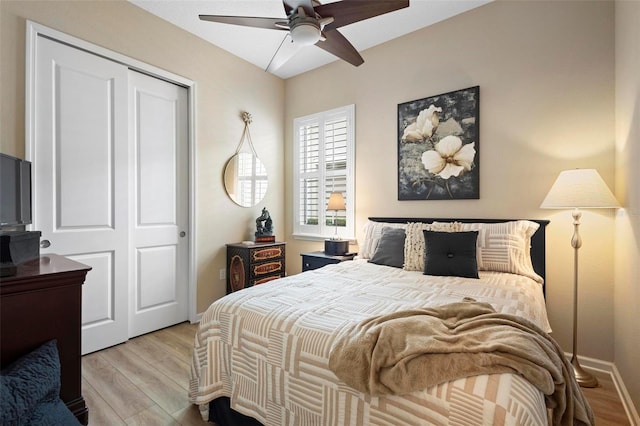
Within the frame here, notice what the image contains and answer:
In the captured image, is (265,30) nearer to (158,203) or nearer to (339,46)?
(339,46)

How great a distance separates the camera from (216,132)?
3559mm

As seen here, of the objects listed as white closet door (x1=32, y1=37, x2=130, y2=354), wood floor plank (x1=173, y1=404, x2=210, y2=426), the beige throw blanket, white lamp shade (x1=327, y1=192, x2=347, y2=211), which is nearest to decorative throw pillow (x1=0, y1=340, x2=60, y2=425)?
wood floor plank (x1=173, y1=404, x2=210, y2=426)

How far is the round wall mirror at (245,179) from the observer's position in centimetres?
372

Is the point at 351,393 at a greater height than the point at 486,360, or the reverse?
the point at 486,360

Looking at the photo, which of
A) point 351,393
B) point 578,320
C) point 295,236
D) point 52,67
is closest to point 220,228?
point 295,236

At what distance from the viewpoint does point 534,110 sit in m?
2.63

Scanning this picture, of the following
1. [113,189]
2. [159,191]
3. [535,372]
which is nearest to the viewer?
[535,372]

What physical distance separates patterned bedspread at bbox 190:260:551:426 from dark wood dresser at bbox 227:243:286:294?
144 centimetres

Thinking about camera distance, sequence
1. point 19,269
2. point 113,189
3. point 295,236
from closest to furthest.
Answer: point 19,269 → point 113,189 → point 295,236

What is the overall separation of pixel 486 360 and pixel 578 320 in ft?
6.93

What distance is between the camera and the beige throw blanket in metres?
1.02

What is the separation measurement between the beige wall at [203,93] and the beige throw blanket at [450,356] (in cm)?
266

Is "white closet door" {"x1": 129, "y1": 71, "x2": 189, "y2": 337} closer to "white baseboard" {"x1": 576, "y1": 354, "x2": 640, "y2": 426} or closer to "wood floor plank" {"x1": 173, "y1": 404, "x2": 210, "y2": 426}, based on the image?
"wood floor plank" {"x1": 173, "y1": 404, "x2": 210, "y2": 426}

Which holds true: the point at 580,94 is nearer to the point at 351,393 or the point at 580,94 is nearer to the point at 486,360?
the point at 486,360
